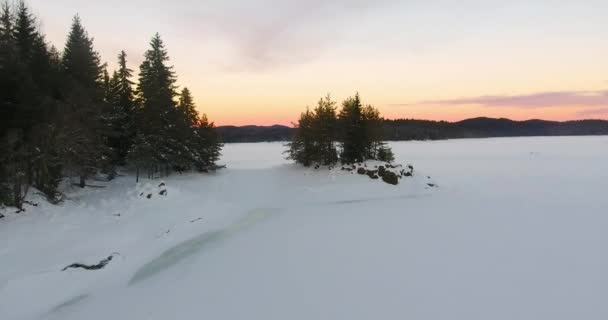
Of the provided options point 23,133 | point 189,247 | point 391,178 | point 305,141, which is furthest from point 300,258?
point 305,141

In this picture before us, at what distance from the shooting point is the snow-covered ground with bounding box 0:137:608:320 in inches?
363

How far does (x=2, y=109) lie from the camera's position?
15227mm

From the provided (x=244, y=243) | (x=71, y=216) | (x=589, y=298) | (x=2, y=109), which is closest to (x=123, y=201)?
(x=71, y=216)

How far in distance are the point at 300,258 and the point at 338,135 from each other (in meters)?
28.2

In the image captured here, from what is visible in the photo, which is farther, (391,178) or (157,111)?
(391,178)

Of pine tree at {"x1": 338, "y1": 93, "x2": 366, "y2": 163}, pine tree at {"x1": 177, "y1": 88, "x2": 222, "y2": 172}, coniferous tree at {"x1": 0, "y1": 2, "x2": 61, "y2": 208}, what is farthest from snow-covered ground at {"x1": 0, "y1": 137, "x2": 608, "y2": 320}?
pine tree at {"x1": 338, "y1": 93, "x2": 366, "y2": 163}

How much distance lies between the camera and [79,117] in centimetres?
2031

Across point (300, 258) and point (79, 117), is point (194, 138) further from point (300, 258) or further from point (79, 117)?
point (300, 258)

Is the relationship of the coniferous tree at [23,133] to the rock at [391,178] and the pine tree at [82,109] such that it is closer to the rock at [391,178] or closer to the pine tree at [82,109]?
the pine tree at [82,109]

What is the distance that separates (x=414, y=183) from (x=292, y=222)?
1726 centimetres

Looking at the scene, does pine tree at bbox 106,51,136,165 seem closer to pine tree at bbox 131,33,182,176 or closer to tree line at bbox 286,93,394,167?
pine tree at bbox 131,33,182,176

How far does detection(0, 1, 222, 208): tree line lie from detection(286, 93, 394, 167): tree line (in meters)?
10.2

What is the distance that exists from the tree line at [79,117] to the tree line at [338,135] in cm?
1018

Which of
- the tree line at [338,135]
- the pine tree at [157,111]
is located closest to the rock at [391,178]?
the tree line at [338,135]
